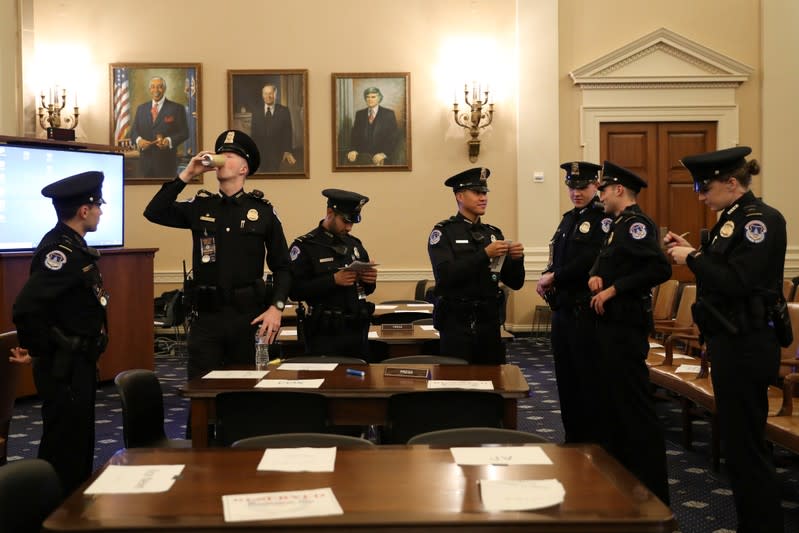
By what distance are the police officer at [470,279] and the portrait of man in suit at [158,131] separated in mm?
6036

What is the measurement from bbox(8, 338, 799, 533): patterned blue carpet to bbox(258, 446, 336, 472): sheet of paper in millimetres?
2113

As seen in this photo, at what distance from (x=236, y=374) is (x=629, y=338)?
6.44 ft

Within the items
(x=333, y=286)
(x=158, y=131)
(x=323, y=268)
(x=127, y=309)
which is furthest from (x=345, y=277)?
(x=158, y=131)

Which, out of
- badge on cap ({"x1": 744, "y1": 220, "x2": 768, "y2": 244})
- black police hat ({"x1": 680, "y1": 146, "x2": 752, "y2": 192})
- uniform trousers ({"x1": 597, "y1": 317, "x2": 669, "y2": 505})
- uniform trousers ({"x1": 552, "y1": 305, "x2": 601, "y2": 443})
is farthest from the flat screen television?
badge on cap ({"x1": 744, "y1": 220, "x2": 768, "y2": 244})

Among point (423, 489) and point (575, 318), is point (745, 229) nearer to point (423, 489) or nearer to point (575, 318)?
point (575, 318)

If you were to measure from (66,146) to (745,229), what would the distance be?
5903 mm

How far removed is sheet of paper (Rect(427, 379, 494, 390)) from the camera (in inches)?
133

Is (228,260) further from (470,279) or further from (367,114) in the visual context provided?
(367,114)

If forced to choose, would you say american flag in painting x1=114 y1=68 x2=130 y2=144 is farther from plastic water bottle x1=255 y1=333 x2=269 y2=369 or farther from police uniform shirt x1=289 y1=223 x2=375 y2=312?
plastic water bottle x1=255 y1=333 x2=269 y2=369

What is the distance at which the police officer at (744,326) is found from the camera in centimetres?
322

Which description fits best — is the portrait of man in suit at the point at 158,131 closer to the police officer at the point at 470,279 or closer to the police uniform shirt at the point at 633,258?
the police officer at the point at 470,279

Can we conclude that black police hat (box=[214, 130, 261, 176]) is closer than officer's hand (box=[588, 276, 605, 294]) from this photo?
Yes

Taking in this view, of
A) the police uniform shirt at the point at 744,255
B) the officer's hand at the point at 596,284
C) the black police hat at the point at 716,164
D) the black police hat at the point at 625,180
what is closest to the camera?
the police uniform shirt at the point at 744,255

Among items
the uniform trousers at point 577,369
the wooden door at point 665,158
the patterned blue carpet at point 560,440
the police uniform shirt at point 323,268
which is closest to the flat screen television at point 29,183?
the patterned blue carpet at point 560,440
